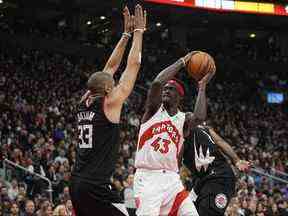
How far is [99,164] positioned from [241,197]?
1157 cm

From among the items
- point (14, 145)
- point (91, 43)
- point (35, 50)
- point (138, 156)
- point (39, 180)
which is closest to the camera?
point (138, 156)

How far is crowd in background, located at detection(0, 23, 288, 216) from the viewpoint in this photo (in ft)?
48.8

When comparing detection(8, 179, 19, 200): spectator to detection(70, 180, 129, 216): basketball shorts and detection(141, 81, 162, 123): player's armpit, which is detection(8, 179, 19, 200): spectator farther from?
detection(70, 180, 129, 216): basketball shorts

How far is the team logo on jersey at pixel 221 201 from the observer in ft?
25.8

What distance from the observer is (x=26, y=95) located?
20.8 metres

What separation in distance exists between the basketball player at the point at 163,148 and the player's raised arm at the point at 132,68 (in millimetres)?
635

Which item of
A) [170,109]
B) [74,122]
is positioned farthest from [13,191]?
[170,109]

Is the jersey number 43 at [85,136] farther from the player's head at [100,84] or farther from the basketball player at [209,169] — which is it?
the basketball player at [209,169]

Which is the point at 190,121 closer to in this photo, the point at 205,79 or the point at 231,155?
the point at 205,79

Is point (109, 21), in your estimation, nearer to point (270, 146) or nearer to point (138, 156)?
point (270, 146)

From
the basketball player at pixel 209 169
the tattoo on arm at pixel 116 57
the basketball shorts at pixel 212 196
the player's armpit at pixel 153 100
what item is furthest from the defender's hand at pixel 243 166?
the tattoo on arm at pixel 116 57

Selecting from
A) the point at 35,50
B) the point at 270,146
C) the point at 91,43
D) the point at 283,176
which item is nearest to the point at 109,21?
the point at 91,43

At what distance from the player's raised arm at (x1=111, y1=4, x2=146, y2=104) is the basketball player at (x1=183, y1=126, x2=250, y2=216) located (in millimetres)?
1843

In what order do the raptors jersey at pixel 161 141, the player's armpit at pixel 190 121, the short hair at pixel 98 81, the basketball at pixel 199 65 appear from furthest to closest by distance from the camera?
the basketball at pixel 199 65, the player's armpit at pixel 190 121, the raptors jersey at pixel 161 141, the short hair at pixel 98 81
